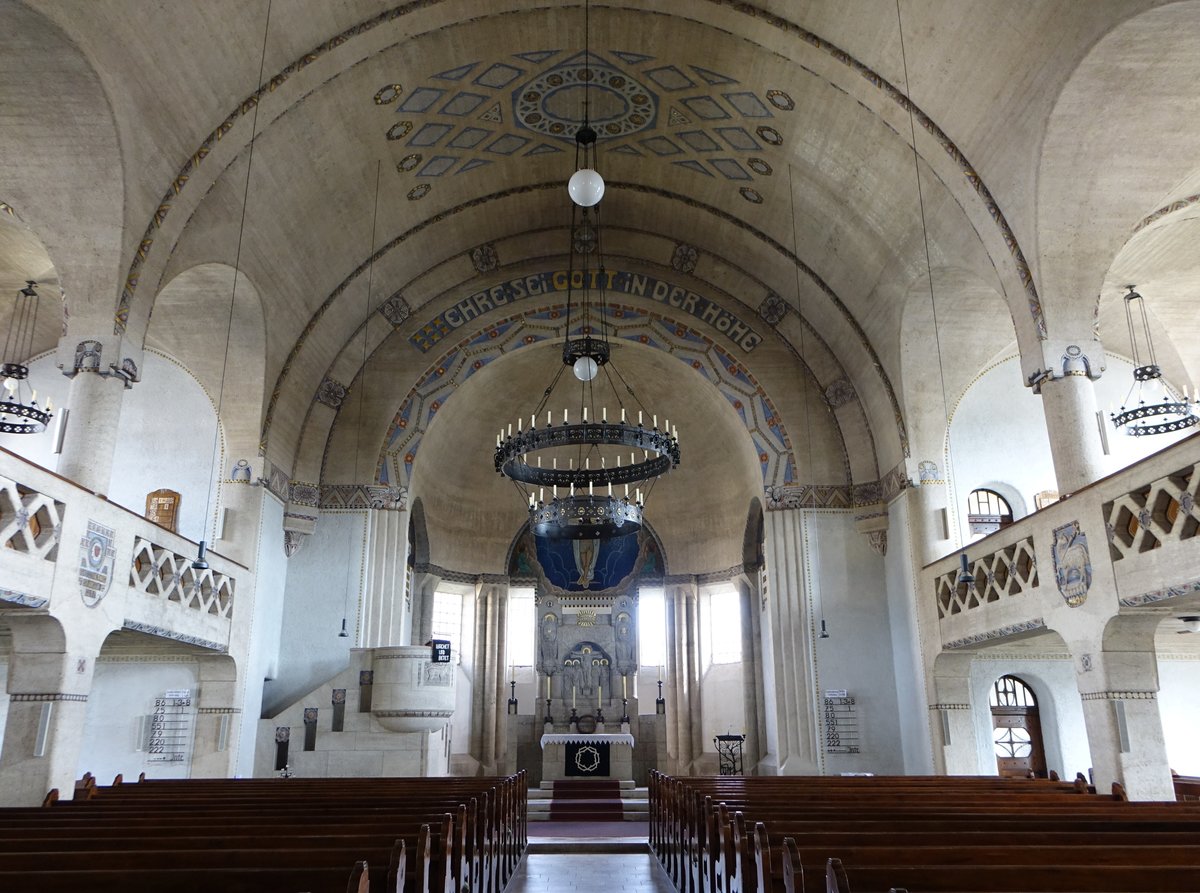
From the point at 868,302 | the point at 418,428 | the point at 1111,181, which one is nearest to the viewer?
the point at 1111,181

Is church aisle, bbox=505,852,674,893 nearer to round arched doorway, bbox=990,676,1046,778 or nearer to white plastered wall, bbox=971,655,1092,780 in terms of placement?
white plastered wall, bbox=971,655,1092,780

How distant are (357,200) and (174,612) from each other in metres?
7.57

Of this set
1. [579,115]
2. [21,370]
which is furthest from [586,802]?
[579,115]

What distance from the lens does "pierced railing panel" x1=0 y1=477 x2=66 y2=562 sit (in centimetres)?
926

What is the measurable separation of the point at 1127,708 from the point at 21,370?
16225mm

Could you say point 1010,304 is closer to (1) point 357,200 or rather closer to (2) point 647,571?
(1) point 357,200

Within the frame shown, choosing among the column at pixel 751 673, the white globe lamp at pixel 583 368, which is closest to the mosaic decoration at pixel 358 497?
the white globe lamp at pixel 583 368

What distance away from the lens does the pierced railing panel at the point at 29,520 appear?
9.26 meters

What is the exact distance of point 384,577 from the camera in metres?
17.9

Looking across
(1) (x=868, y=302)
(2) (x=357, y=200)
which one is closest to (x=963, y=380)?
(1) (x=868, y=302)

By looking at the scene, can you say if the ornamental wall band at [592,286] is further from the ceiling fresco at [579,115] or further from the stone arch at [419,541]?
the stone arch at [419,541]

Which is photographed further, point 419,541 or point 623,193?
point 419,541

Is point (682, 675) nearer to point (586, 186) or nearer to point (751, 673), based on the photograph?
point (751, 673)

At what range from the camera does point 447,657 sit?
54.2ft
